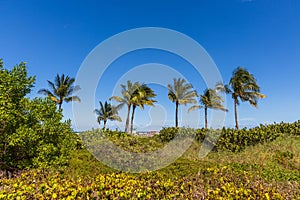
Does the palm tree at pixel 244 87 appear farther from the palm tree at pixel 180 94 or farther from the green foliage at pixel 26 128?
the green foliage at pixel 26 128

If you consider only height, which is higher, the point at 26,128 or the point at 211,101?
the point at 211,101

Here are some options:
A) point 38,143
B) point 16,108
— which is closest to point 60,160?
point 38,143

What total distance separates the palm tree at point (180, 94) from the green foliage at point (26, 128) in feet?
90.5

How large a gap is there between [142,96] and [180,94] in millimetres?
6090

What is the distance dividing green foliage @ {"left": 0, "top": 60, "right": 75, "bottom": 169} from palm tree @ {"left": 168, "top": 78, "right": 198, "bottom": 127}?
27572 millimetres

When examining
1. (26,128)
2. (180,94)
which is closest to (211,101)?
(180,94)

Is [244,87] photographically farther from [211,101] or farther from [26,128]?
[26,128]

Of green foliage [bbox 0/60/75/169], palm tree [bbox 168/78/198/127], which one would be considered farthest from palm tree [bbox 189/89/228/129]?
green foliage [bbox 0/60/75/169]

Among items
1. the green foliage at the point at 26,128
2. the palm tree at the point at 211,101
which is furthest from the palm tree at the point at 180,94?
the green foliage at the point at 26,128

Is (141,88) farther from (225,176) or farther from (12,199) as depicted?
(12,199)

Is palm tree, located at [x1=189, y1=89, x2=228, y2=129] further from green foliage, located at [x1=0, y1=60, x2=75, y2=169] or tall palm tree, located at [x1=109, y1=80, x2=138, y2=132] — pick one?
green foliage, located at [x1=0, y1=60, x2=75, y2=169]

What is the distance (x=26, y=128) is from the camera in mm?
6090

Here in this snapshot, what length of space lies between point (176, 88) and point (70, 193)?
31.3 m

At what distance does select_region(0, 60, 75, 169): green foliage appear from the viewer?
606 centimetres
